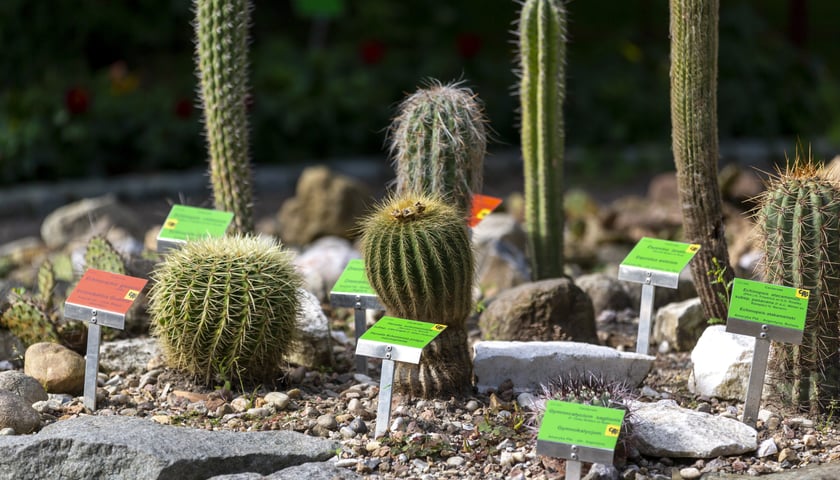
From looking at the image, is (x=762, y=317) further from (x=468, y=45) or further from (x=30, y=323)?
(x=468, y=45)

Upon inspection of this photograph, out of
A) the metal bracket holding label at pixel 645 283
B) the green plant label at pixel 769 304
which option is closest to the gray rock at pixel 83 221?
the metal bracket holding label at pixel 645 283

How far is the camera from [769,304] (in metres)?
3.90

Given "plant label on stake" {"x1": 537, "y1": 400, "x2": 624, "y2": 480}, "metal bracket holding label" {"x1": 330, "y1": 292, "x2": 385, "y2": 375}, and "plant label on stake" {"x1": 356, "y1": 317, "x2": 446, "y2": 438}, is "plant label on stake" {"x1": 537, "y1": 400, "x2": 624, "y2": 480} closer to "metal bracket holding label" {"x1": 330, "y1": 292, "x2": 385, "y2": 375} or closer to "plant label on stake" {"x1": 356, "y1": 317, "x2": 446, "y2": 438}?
"plant label on stake" {"x1": 356, "y1": 317, "x2": 446, "y2": 438}

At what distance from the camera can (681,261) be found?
4512 millimetres

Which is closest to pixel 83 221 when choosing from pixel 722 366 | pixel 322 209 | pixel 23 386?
pixel 322 209

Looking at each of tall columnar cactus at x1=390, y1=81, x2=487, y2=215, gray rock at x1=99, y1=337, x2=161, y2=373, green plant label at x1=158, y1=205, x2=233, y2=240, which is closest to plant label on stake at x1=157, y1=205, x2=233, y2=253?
green plant label at x1=158, y1=205, x2=233, y2=240

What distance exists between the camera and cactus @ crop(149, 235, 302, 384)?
4.21 meters

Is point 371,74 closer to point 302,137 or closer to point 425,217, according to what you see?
point 302,137

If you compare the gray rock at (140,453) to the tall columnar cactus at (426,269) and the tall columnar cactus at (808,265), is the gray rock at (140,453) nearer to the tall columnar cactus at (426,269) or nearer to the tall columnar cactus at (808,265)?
the tall columnar cactus at (426,269)

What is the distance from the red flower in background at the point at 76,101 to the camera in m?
9.09

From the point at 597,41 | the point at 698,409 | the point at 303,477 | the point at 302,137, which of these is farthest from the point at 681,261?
the point at 597,41

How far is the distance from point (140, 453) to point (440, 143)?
1866 millimetres

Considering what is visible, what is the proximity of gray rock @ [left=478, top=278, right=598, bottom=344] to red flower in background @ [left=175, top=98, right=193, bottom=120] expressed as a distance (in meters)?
5.32

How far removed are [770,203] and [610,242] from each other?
3.34m
